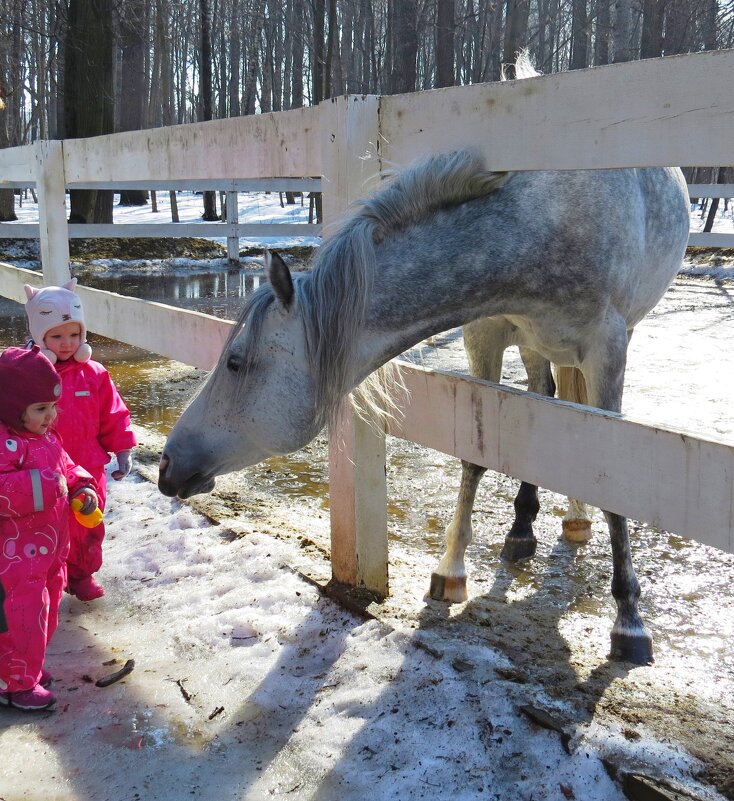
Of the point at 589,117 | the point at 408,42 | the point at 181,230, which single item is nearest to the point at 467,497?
the point at 589,117

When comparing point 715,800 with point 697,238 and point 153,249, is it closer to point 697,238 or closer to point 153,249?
point 697,238

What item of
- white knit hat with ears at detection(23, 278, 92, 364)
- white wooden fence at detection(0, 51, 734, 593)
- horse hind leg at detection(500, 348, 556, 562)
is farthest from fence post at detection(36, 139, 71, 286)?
horse hind leg at detection(500, 348, 556, 562)

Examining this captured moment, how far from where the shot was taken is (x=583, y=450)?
2.15 meters

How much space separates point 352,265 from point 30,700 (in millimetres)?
1440

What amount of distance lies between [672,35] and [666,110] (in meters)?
24.5

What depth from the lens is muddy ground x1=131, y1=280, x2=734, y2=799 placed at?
2.28 meters

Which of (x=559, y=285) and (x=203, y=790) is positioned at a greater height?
Result: (x=559, y=285)

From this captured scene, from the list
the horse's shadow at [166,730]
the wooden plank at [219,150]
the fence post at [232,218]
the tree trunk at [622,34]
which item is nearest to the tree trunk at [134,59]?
the fence post at [232,218]

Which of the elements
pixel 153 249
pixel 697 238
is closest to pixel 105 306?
pixel 697 238

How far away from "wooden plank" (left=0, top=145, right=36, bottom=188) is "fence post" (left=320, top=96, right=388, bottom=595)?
3.01 meters

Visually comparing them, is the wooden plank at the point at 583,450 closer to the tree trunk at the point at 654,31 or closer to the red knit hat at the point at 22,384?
the red knit hat at the point at 22,384

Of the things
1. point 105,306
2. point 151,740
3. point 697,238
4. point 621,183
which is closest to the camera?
point 151,740

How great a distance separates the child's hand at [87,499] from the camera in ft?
8.02

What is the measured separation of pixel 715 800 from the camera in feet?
5.93
